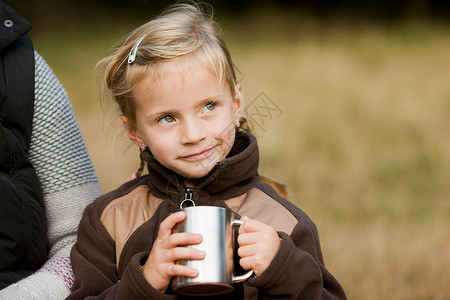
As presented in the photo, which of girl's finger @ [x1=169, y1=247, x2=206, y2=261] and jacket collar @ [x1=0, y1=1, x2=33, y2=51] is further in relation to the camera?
jacket collar @ [x1=0, y1=1, x2=33, y2=51]

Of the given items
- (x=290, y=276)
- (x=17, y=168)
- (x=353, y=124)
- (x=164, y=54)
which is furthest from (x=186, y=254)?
(x=353, y=124)

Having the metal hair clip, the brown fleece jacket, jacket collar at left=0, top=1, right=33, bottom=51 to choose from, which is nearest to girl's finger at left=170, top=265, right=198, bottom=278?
Result: the brown fleece jacket

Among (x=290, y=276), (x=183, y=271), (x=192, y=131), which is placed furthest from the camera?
(x=192, y=131)

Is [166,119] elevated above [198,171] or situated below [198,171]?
above

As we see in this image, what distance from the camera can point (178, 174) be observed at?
2.07 meters

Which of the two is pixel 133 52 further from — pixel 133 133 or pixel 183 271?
pixel 183 271

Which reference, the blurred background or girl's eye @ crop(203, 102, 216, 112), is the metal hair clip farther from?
the blurred background

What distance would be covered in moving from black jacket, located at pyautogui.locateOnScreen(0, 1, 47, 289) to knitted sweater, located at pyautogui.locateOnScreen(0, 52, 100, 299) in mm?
49

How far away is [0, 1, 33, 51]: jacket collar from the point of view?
2.17 m

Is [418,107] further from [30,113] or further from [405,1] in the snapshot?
[405,1]

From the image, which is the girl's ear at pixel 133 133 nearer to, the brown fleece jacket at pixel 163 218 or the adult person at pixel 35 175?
the brown fleece jacket at pixel 163 218

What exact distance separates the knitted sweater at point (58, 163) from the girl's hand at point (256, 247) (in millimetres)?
717

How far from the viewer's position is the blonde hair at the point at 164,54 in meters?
2.01

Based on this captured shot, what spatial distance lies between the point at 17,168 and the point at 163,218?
513 mm
